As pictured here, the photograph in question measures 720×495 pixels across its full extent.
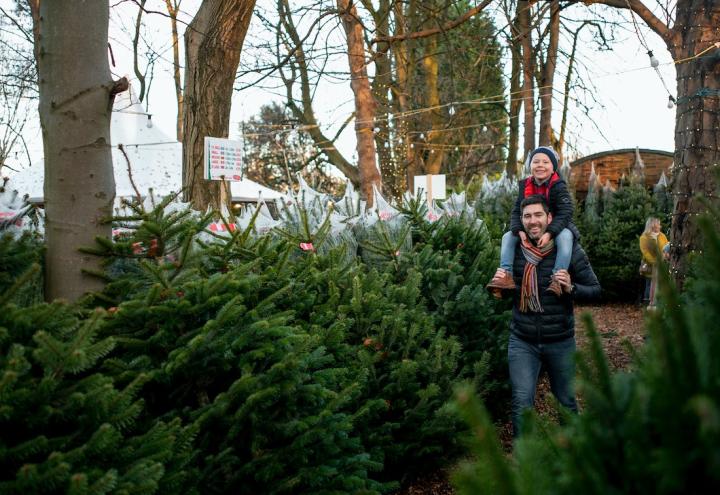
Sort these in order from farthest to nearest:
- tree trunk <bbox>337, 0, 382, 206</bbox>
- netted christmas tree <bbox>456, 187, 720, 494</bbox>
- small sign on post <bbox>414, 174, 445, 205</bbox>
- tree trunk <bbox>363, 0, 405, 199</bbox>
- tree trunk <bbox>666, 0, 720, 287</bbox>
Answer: tree trunk <bbox>363, 0, 405, 199</bbox>, tree trunk <bbox>337, 0, 382, 206</bbox>, small sign on post <bbox>414, 174, 445, 205</bbox>, tree trunk <bbox>666, 0, 720, 287</bbox>, netted christmas tree <bbox>456, 187, 720, 494</bbox>

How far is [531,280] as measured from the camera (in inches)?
156

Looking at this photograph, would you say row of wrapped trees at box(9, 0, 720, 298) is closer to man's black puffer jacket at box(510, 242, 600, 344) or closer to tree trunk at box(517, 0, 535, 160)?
tree trunk at box(517, 0, 535, 160)

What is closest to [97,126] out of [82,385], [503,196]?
[82,385]

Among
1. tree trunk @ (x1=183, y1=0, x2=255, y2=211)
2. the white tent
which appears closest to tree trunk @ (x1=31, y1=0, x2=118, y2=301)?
tree trunk @ (x1=183, y1=0, x2=255, y2=211)

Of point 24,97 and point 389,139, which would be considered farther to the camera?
point 389,139

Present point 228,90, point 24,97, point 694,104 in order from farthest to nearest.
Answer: point 24,97 < point 228,90 < point 694,104

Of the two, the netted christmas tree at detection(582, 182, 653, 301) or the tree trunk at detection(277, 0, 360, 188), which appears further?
the tree trunk at detection(277, 0, 360, 188)

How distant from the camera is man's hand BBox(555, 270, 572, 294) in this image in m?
3.82

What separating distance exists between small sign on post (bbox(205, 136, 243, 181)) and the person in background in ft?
9.72

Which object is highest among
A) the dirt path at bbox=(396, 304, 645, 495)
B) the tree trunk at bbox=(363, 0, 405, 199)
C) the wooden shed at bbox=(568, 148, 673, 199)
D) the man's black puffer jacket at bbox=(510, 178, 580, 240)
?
the tree trunk at bbox=(363, 0, 405, 199)

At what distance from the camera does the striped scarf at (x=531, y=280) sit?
394cm

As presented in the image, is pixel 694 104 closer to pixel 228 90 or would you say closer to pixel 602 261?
pixel 228 90

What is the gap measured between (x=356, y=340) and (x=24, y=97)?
596 inches

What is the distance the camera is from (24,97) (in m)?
15.6
